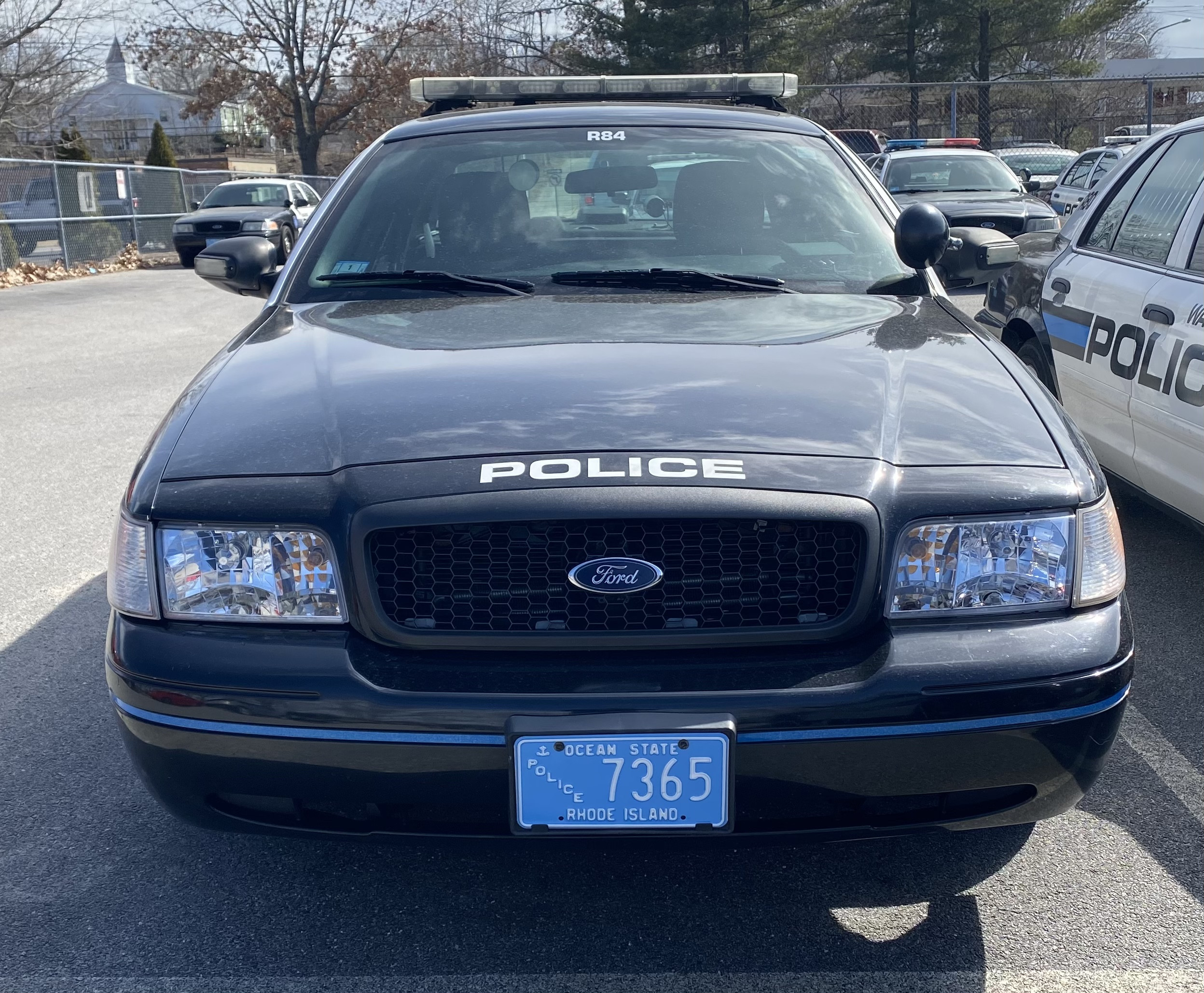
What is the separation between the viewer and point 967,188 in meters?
15.0

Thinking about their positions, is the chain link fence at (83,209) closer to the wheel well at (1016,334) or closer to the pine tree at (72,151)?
the pine tree at (72,151)

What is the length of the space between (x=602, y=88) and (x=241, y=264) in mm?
1632

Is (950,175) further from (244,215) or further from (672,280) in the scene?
(672,280)

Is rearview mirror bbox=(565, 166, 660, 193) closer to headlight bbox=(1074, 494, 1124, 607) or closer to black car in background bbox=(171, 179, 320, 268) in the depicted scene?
headlight bbox=(1074, 494, 1124, 607)

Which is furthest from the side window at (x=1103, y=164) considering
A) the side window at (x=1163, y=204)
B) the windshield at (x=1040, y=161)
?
the side window at (x=1163, y=204)

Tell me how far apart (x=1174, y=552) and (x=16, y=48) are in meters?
31.5

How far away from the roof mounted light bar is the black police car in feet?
7.91

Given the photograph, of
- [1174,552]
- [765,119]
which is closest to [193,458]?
[765,119]

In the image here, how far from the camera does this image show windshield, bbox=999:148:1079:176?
2608 centimetres

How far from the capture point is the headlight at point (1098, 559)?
224 cm

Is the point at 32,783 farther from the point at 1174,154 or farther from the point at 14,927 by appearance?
the point at 1174,154

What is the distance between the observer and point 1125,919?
2445mm

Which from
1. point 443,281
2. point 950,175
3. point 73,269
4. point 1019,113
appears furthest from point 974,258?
point 1019,113

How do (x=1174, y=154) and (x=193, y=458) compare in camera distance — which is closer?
(x=193, y=458)
